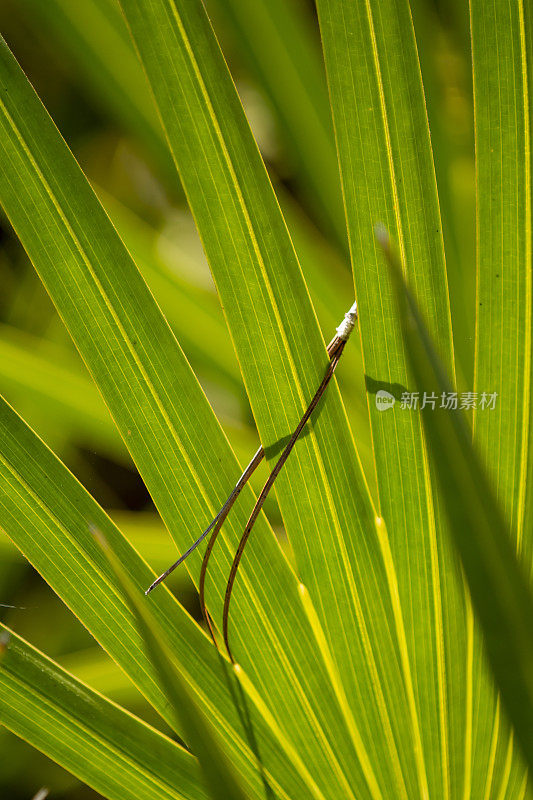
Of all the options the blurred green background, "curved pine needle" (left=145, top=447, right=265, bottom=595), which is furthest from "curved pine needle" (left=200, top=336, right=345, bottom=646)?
the blurred green background

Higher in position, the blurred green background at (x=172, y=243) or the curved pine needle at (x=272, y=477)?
the blurred green background at (x=172, y=243)

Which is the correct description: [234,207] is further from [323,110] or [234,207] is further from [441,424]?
[323,110]

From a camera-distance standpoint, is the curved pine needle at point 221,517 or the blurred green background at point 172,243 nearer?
the curved pine needle at point 221,517

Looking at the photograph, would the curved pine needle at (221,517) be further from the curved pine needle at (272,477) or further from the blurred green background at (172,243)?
the blurred green background at (172,243)

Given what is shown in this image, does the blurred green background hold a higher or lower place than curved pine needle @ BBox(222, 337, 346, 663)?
higher

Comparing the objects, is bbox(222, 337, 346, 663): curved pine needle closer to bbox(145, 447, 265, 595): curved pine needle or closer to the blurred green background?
bbox(145, 447, 265, 595): curved pine needle

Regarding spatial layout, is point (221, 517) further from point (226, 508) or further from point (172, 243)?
point (172, 243)

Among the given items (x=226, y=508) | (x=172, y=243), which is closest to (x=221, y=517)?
(x=226, y=508)

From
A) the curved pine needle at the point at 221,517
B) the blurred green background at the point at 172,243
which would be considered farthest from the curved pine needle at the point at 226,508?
the blurred green background at the point at 172,243

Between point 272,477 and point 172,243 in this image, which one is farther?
point 172,243
